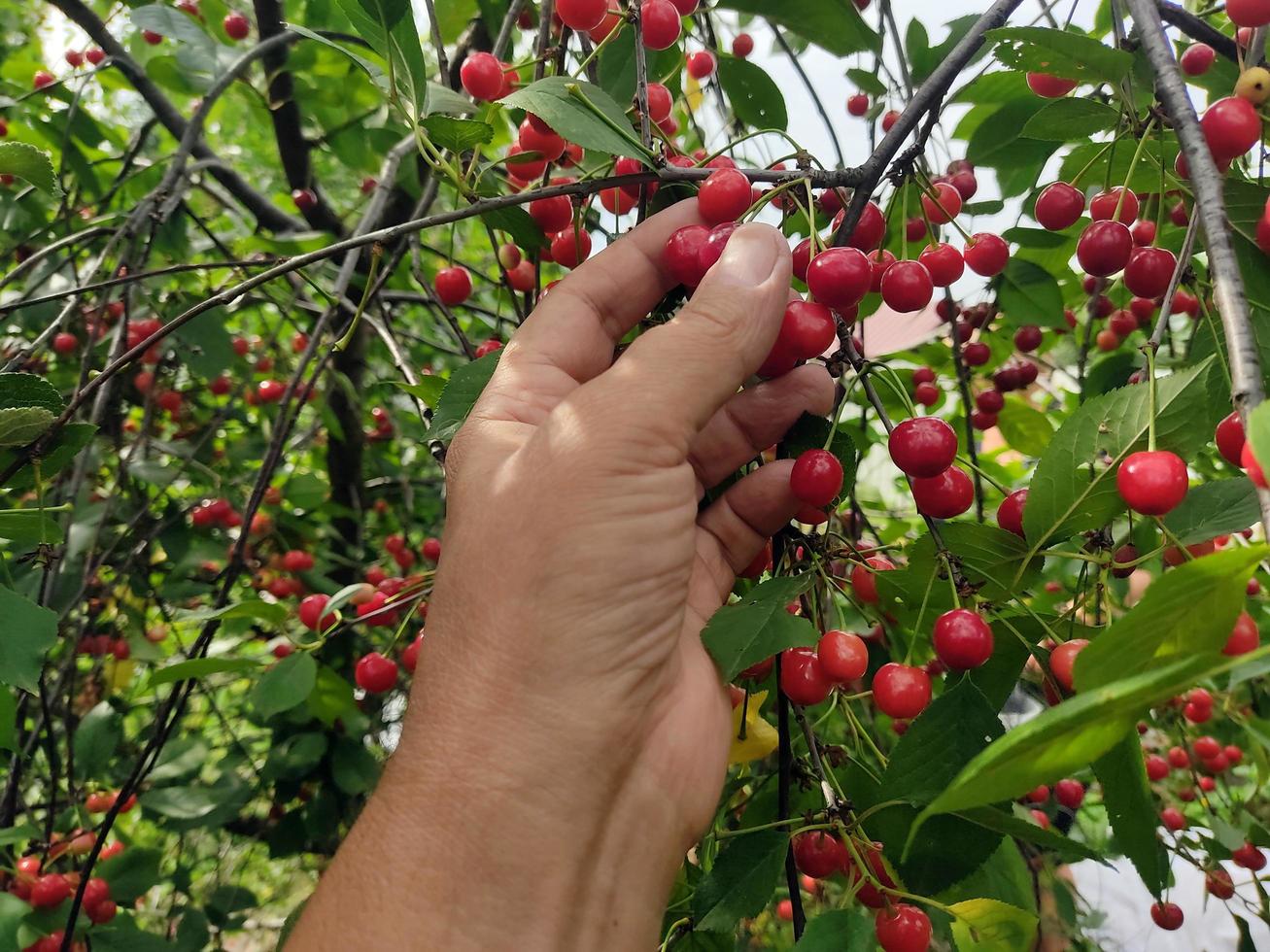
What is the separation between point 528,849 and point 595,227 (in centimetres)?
98

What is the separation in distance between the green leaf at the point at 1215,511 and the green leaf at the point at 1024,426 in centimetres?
115

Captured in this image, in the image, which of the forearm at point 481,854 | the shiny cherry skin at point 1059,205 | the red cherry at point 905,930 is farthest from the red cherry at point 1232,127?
the forearm at point 481,854

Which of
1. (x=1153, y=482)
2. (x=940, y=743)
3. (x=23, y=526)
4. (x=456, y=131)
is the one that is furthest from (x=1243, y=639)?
(x=23, y=526)

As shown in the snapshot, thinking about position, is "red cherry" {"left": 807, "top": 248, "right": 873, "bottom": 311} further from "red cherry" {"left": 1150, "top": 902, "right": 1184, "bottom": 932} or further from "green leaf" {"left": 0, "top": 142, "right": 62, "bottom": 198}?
"red cherry" {"left": 1150, "top": 902, "right": 1184, "bottom": 932}

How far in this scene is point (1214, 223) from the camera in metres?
0.57

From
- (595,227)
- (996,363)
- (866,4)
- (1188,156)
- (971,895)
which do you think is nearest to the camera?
(1188,156)

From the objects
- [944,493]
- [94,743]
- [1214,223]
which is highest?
[1214,223]

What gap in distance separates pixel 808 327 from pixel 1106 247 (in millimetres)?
335

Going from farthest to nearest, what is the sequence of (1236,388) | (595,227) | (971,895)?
1. (595,227)
2. (971,895)
3. (1236,388)

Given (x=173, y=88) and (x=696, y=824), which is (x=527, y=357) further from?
(x=173, y=88)

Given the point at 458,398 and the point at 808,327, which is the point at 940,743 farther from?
the point at 458,398

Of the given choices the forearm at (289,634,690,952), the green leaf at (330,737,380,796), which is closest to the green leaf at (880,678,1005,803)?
the forearm at (289,634,690,952)

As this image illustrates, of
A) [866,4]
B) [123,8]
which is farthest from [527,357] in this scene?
[123,8]

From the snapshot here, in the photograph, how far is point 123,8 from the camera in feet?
8.08
